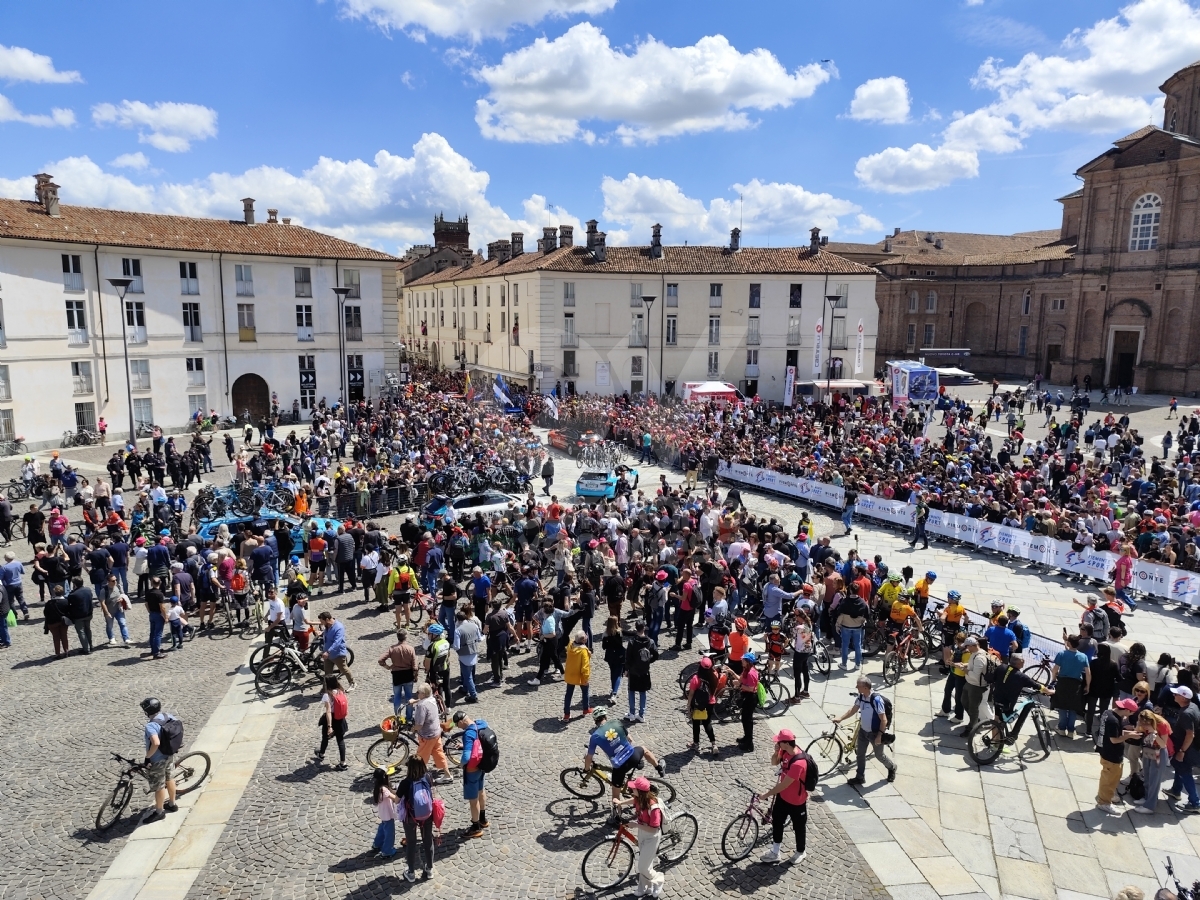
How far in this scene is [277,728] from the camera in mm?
11188

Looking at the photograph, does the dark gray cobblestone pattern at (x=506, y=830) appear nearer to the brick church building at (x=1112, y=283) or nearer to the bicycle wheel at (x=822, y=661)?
the bicycle wheel at (x=822, y=661)

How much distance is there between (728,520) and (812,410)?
69.5 feet

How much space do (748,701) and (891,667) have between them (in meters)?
4.09

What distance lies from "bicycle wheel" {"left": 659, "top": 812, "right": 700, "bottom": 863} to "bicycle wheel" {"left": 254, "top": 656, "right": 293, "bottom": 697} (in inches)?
267

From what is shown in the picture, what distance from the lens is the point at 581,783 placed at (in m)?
9.49

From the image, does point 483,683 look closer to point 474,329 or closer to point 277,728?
point 277,728

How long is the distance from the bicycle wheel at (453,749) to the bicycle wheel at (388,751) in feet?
1.58

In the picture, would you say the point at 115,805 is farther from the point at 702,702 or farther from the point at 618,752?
the point at 702,702

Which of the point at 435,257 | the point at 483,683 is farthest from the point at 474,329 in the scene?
the point at 483,683

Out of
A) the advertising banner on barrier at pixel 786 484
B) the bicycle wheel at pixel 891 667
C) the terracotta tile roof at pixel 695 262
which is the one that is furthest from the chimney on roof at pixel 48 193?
the bicycle wheel at pixel 891 667

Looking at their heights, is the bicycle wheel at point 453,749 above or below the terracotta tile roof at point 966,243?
below

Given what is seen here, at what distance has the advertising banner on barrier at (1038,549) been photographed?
53.7ft

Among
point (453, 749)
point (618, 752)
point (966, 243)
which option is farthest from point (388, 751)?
point (966, 243)

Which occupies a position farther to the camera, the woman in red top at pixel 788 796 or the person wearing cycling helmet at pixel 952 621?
the person wearing cycling helmet at pixel 952 621
